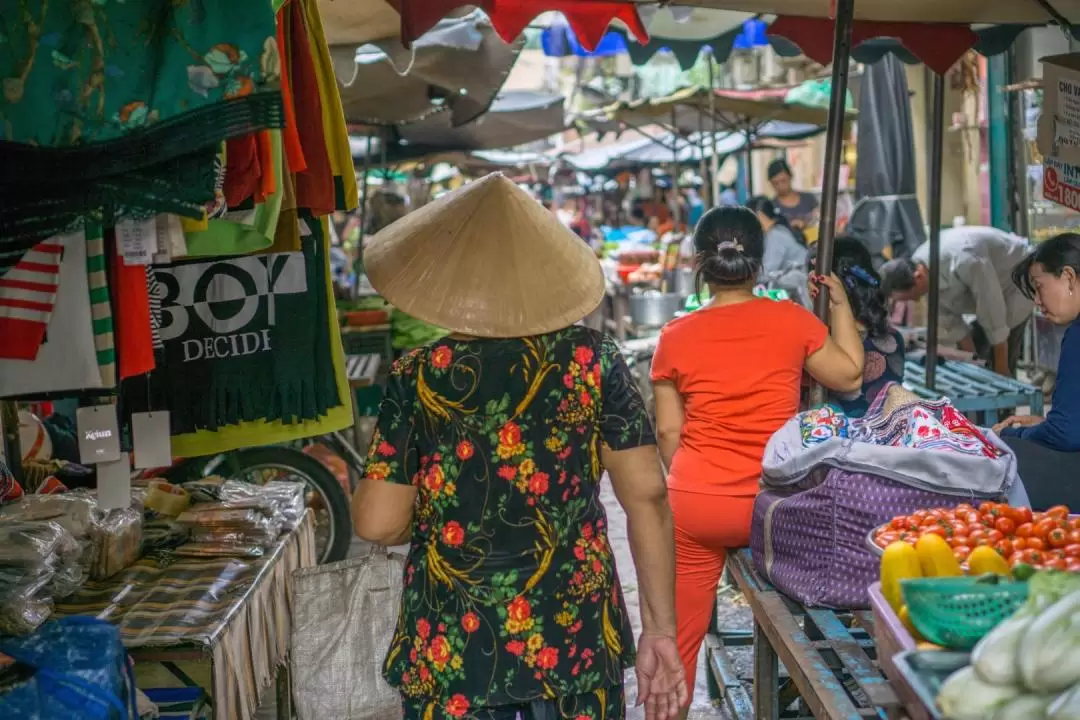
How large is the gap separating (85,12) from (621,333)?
42.0ft

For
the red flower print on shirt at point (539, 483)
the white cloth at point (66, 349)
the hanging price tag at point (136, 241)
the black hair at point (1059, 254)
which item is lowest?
the red flower print on shirt at point (539, 483)

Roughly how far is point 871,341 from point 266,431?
8.36 ft

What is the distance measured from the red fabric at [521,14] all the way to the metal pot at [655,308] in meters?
6.31

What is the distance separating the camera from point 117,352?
275 centimetres

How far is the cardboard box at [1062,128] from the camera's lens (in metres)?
5.54

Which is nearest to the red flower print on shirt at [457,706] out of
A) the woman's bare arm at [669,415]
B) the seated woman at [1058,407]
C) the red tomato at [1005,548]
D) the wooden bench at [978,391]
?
the red tomato at [1005,548]

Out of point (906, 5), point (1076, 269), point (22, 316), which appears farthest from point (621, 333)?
point (22, 316)

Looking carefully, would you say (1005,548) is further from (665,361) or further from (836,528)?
(665,361)

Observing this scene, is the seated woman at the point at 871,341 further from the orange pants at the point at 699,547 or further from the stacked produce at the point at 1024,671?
the stacked produce at the point at 1024,671

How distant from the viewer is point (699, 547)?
4309 millimetres

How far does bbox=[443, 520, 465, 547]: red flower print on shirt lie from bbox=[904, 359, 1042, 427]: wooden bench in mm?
4041

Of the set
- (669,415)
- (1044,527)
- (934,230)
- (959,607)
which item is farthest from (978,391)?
(959,607)

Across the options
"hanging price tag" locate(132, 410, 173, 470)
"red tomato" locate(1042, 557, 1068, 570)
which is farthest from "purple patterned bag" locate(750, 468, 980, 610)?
"hanging price tag" locate(132, 410, 173, 470)

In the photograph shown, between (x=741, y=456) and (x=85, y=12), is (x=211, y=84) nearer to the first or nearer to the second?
(x=85, y=12)
